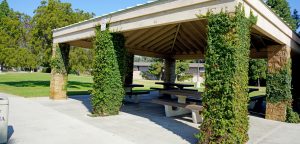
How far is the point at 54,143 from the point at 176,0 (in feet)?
15.2

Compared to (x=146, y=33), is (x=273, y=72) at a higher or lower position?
lower

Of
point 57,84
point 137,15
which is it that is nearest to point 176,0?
point 137,15

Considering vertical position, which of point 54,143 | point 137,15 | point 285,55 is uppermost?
point 137,15

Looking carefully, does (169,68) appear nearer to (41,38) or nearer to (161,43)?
(161,43)

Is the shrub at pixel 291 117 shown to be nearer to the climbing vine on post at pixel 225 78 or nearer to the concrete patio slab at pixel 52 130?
the climbing vine on post at pixel 225 78

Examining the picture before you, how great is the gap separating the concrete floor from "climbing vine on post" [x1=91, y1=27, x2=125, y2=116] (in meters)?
0.46

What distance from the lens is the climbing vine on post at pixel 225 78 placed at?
563cm

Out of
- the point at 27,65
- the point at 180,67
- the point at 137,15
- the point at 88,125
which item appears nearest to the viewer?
the point at 88,125

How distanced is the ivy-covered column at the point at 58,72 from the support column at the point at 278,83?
376 inches

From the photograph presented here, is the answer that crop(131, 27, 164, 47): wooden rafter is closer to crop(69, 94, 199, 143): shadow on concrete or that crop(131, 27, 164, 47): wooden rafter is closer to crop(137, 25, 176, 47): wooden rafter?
crop(137, 25, 176, 47): wooden rafter

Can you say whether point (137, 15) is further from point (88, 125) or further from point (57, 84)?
point (57, 84)

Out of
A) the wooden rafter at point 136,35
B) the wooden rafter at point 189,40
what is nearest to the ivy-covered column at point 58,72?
the wooden rafter at point 136,35

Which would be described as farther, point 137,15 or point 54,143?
point 137,15

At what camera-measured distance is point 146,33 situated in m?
12.3
